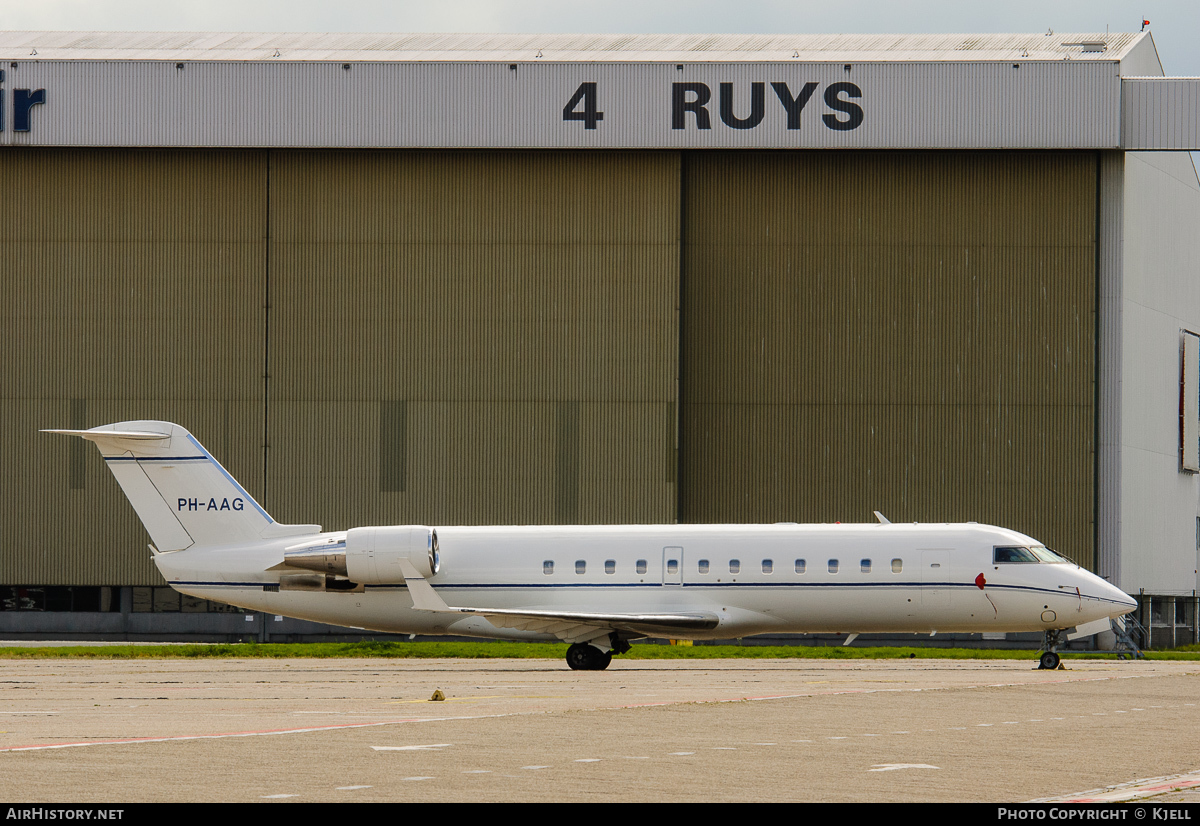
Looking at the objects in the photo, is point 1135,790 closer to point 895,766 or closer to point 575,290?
point 895,766

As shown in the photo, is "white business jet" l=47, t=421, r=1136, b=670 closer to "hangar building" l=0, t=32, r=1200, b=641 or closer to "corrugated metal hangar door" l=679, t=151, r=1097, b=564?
"hangar building" l=0, t=32, r=1200, b=641

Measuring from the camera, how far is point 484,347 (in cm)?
4934

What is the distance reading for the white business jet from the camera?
3194 centimetres

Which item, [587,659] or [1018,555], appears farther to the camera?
[587,659]

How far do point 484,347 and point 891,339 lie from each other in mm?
13798

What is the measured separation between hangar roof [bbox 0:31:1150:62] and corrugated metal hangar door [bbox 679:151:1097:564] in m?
4.07

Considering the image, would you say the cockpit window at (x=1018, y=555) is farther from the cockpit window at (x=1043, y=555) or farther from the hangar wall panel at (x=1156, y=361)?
the hangar wall panel at (x=1156, y=361)

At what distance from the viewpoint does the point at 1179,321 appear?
55156 millimetres

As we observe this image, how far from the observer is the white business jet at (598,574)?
31.9 metres

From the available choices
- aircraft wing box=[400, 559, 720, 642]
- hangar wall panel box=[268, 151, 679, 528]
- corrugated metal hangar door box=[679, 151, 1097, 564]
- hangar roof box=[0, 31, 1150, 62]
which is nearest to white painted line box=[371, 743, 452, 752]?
aircraft wing box=[400, 559, 720, 642]

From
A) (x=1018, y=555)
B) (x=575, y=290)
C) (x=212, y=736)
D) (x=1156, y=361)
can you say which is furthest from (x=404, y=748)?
(x=1156, y=361)

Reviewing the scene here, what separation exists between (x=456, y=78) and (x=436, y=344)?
29.9 ft
